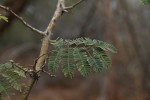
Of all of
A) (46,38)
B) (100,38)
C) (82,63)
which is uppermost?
(100,38)

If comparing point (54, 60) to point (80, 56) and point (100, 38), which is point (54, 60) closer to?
point (80, 56)

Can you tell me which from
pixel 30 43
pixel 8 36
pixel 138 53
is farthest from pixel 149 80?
pixel 8 36

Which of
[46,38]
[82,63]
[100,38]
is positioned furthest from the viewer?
[100,38]

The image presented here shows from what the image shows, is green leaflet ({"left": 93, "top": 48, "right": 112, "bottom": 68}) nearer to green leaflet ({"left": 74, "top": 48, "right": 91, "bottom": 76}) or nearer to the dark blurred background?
green leaflet ({"left": 74, "top": 48, "right": 91, "bottom": 76})

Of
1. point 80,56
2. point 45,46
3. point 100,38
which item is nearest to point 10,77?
point 45,46

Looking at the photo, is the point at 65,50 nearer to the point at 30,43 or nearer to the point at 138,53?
the point at 138,53

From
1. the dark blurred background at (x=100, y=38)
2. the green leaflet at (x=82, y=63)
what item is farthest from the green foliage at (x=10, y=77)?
the dark blurred background at (x=100, y=38)
